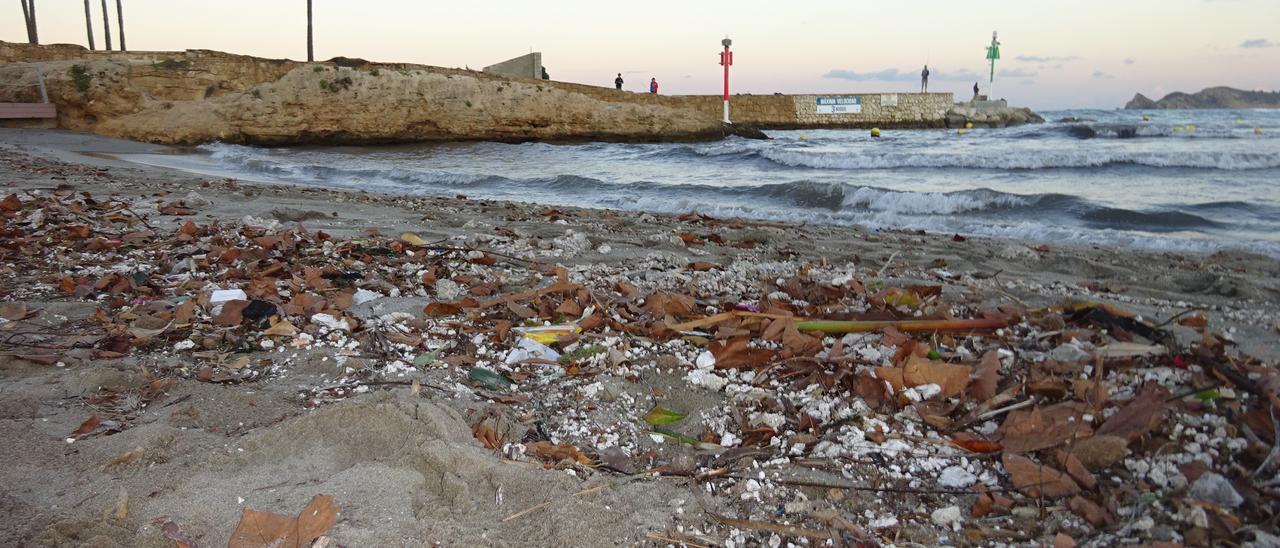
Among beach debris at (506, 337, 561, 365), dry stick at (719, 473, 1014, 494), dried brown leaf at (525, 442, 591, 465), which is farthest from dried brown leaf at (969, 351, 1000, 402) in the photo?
beach debris at (506, 337, 561, 365)

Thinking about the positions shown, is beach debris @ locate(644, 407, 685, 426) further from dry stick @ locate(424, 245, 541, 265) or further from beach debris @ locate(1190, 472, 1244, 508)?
dry stick @ locate(424, 245, 541, 265)

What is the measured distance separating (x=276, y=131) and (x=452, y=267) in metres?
17.6

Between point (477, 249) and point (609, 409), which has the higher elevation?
point (477, 249)

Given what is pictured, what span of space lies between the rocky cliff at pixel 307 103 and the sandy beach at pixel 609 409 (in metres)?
16.9

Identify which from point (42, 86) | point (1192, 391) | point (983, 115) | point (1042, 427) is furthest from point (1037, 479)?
point (983, 115)

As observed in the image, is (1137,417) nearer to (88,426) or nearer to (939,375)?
(939,375)

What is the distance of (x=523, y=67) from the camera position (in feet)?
93.0

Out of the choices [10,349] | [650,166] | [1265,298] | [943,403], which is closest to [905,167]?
[650,166]

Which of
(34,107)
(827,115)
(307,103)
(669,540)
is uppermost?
(827,115)

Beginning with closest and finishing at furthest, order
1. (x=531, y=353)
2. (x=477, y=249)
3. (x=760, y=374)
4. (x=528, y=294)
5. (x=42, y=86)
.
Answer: (x=760, y=374) → (x=531, y=353) → (x=528, y=294) → (x=477, y=249) → (x=42, y=86)

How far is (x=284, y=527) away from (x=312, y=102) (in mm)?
20061

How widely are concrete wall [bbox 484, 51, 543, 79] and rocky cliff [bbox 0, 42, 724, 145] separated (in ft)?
17.4

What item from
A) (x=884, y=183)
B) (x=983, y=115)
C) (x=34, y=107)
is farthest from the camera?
(x=983, y=115)

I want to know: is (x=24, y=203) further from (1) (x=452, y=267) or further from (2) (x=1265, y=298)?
(2) (x=1265, y=298)
